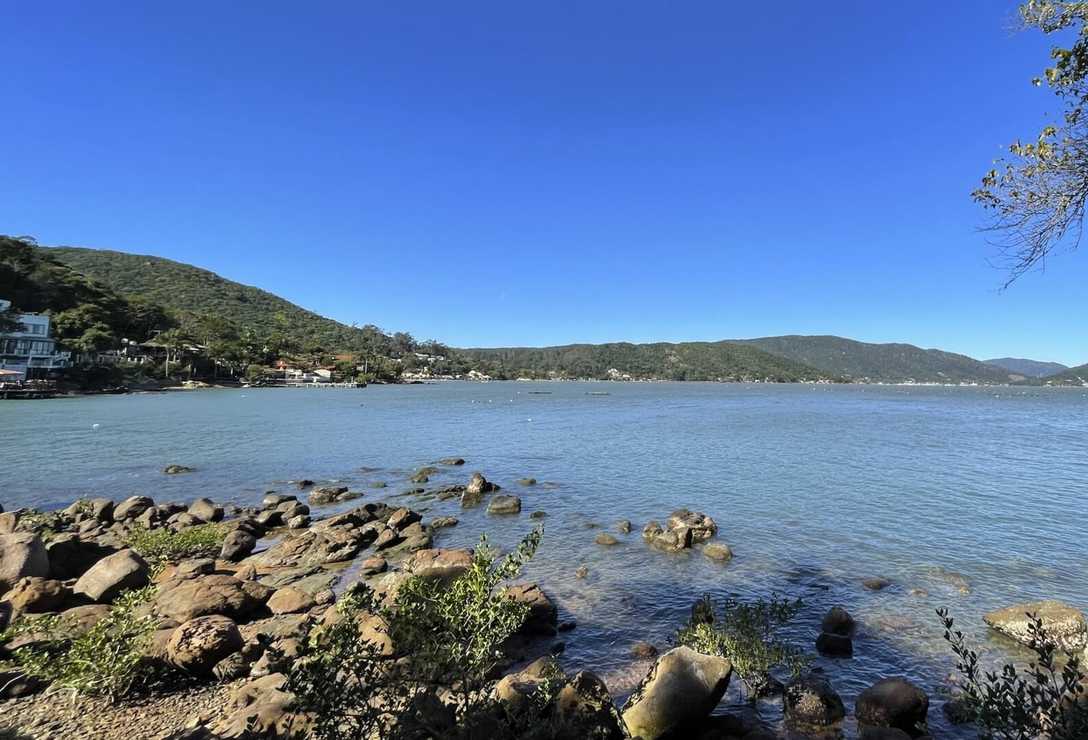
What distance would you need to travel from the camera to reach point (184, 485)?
27.1 metres

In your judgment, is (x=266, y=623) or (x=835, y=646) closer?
(x=835, y=646)

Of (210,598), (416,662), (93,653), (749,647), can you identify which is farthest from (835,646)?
(93,653)

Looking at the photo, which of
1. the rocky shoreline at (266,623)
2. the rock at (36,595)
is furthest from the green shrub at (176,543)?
the rock at (36,595)

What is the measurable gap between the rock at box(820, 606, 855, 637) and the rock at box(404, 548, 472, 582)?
861cm

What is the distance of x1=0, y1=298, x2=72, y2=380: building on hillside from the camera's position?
88.8m

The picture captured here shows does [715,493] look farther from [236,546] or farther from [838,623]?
[236,546]

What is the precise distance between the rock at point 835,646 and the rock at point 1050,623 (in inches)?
135

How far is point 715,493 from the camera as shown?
84.5ft

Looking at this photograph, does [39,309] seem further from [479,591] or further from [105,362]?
[479,591]

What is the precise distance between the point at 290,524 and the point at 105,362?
115m

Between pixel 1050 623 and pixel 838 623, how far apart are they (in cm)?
→ 438

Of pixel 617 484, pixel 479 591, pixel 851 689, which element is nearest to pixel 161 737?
pixel 479 591

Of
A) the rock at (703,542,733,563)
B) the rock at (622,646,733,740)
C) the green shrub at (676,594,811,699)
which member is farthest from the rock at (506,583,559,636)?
the rock at (703,542,733,563)

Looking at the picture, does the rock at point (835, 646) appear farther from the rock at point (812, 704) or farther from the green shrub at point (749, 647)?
the rock at point (812, 704)
